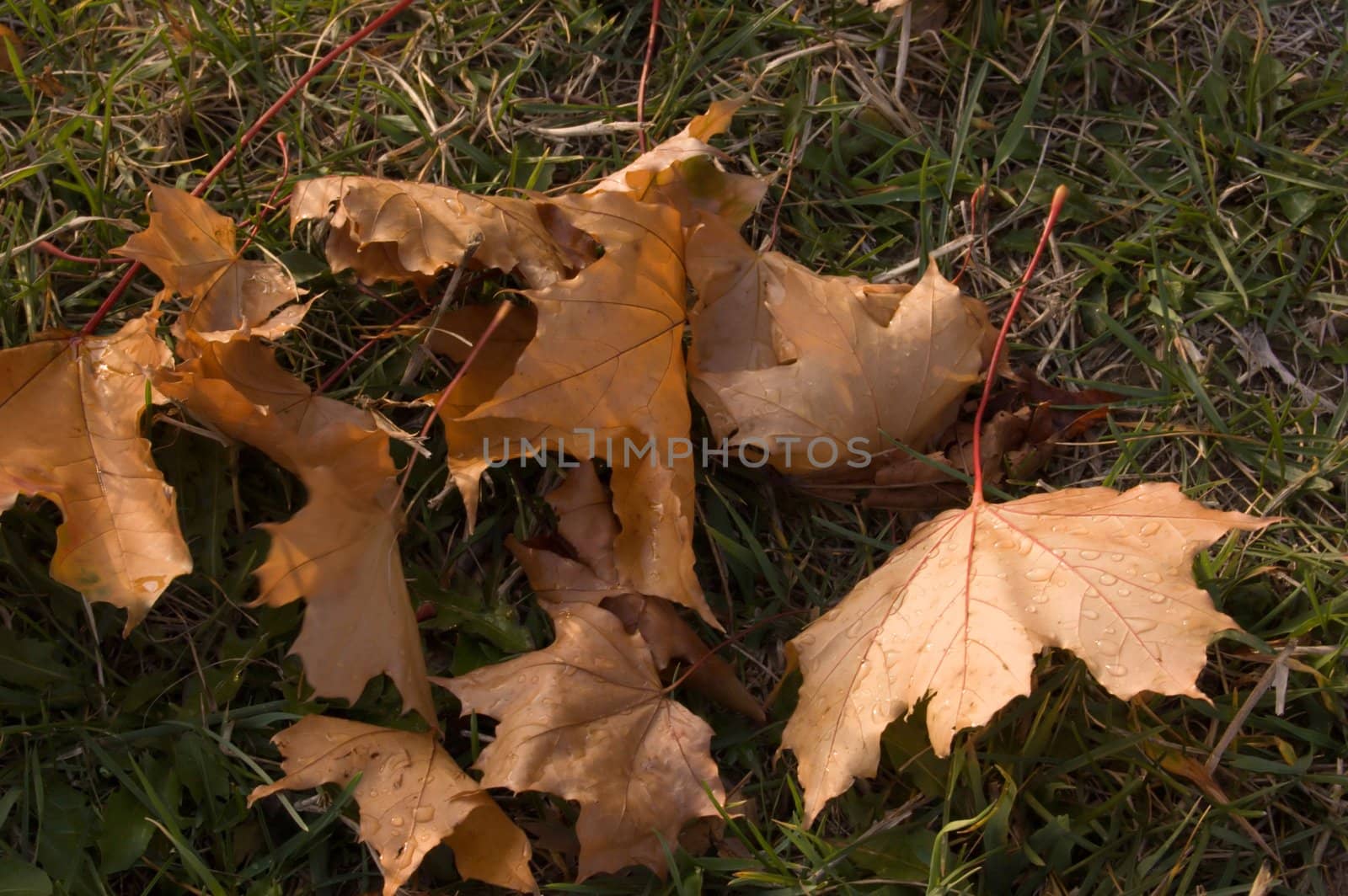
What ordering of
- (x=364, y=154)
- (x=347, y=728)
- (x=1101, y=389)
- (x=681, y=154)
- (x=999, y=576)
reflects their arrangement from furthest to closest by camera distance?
(x=364, y=154)
(x=1101, y=389)
(x=681, y=154)
(x=347, y=728)
(x=999, y=576)

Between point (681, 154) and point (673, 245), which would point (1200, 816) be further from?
point (681, 154)

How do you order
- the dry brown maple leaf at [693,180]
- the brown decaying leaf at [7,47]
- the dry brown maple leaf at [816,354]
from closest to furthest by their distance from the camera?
the dry brown maple leaf at [816,354], the dry brown maple leaf at [693,180], the brown decaying leaf at [7,47]

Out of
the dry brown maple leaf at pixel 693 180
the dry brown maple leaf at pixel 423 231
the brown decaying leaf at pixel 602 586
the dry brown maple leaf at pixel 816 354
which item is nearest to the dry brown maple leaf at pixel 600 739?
the brown decaying leaf at pixel 602 586

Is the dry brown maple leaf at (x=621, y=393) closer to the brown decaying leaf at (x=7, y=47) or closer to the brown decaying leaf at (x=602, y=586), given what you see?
the brown decaying leaf at (x=602, y=586)

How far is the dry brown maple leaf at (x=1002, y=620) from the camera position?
1.23 m

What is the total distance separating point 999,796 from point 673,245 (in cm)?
90

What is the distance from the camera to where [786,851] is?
1493 mm

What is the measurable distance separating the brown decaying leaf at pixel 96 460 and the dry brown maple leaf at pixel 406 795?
0.29 m

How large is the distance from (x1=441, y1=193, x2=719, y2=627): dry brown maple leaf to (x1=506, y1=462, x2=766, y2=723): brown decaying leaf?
2.7 inches

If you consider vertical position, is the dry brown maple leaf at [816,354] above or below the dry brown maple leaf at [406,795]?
above

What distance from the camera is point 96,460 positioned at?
1.41 m

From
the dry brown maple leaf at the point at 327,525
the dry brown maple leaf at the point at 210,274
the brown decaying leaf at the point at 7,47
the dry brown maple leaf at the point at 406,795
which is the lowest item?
the dry brown maple leaf at the point at 406,795

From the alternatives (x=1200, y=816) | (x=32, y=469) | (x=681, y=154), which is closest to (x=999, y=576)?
(x=1200, y=816)

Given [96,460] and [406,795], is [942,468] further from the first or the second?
[96,460]
